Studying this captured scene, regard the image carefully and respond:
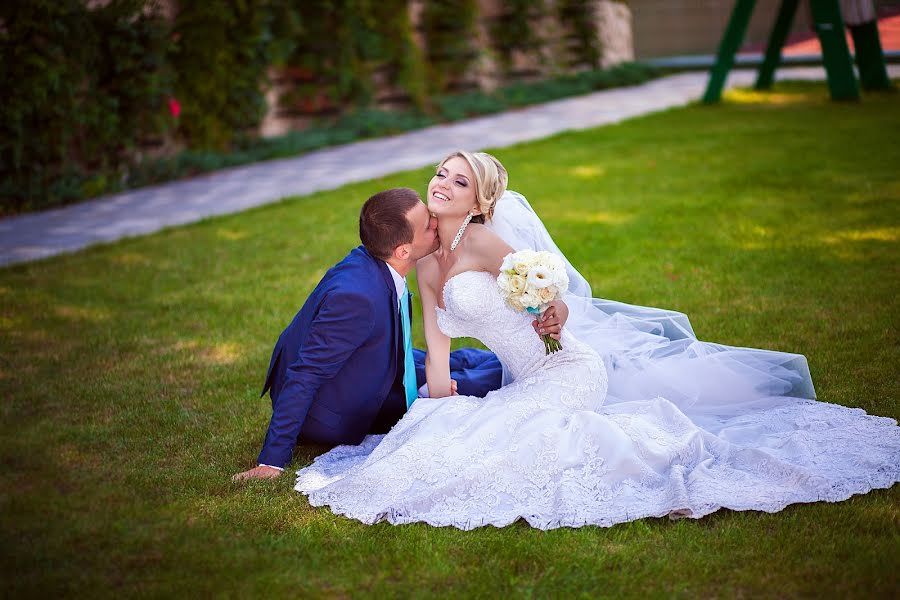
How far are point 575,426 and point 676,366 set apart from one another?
0.88 m

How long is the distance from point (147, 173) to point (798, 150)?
6.83 m

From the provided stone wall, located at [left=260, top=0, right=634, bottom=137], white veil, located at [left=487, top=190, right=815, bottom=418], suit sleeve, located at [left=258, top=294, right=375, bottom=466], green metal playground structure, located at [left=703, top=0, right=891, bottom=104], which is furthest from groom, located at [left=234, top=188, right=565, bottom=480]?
green metal playground structure, located at [left=703, top=0, right=891, bottom=104]

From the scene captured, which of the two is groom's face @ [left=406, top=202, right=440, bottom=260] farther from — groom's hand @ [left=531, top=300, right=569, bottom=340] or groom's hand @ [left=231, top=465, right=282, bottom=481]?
groom's hand @ [left=231, top=465, right=282, bottom=481]

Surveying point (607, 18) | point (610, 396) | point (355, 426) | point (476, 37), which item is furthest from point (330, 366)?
point (607, 18)

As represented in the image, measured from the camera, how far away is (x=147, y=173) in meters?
10.3

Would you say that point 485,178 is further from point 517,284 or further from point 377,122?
point 377,122

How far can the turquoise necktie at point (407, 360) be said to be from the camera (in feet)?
13.9

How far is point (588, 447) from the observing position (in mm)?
3746

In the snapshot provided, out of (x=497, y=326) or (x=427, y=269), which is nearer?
(x=497, y=326)

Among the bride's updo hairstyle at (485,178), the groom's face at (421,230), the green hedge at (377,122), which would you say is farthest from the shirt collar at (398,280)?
the green hedge at (377,122)

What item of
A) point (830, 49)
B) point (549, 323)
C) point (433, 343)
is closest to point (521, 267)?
point (549, 323)

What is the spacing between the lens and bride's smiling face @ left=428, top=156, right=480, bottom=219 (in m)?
4.11

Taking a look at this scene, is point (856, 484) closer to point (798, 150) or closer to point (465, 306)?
point (465, 306)

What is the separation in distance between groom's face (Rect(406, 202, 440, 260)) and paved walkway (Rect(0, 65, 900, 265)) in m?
4.44
